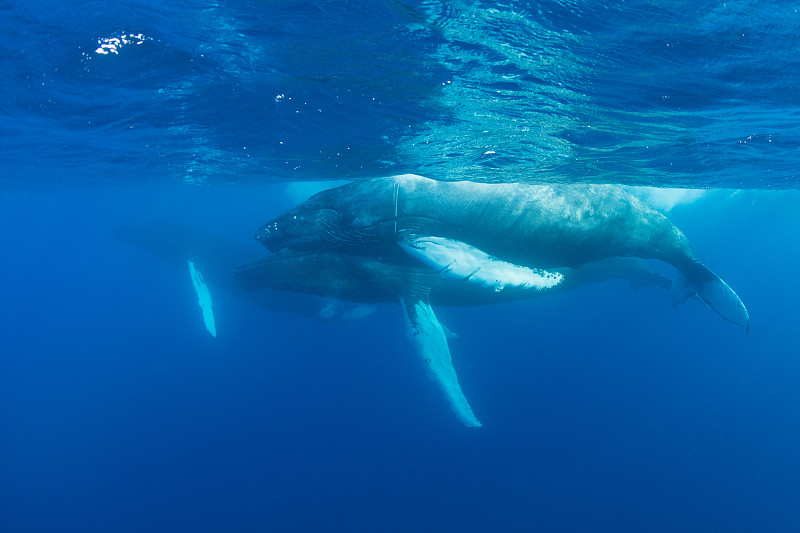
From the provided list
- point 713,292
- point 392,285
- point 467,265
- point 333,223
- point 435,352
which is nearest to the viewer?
point 467,265

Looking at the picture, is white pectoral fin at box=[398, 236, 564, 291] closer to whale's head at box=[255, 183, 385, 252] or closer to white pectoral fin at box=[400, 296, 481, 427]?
whale's head at box=[255, 183, 385, 252]

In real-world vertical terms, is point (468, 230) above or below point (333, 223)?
above

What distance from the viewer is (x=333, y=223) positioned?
898 cm

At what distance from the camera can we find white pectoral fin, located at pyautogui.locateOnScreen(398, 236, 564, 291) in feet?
23.9

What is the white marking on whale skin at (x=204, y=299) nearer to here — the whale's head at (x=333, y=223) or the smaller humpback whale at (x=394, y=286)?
the smaller humpback whale at (x=394, y=286)

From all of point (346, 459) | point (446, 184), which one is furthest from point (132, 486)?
point (446, 184)

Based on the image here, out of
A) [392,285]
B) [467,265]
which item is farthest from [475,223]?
[392,285]

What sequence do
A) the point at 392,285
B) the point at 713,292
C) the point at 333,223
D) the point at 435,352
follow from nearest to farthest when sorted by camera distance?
the point at 333,223, the point at 435,352, the point at 392,285, the point at 713,292

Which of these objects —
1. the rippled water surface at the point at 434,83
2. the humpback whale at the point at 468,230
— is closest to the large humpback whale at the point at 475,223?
the humpback whale at the point at 468,230

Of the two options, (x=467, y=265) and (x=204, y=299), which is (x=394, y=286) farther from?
(x=204, y=299)

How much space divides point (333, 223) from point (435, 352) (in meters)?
3.21

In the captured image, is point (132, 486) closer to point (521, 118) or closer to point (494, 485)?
point (494, 485)

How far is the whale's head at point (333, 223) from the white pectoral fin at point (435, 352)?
178 cm

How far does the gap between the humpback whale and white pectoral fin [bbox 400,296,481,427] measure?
2 centimetres
